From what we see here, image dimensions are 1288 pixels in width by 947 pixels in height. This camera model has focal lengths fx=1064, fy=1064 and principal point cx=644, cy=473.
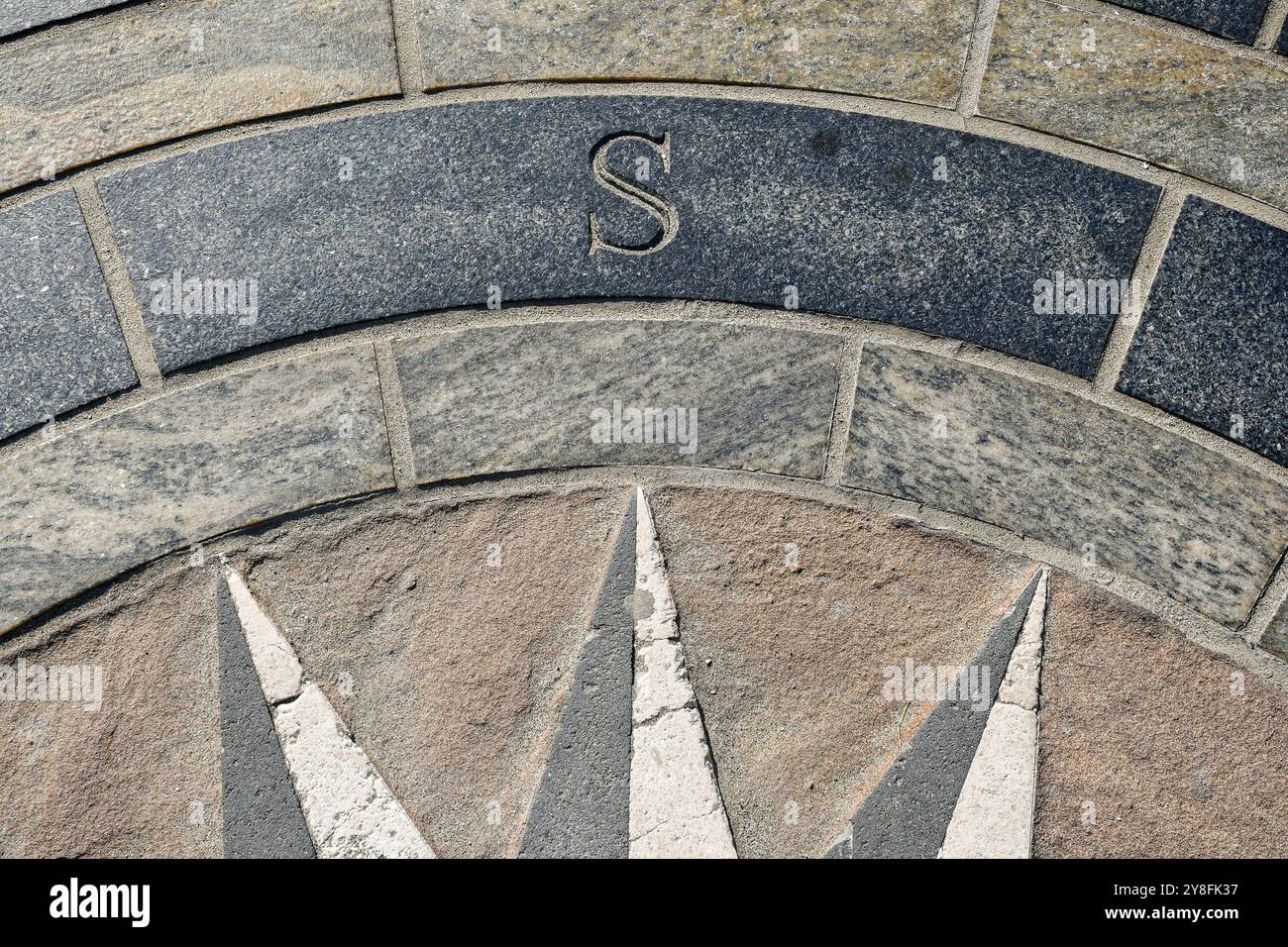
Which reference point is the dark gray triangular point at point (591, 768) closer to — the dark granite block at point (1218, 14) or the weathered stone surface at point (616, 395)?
the weathered stone surface at point (616, 395)

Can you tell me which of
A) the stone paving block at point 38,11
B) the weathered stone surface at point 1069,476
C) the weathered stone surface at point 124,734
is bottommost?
the weathered stone surface at point 124,734

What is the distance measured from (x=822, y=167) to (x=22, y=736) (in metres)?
4.38

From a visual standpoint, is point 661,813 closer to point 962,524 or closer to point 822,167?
point 962,524

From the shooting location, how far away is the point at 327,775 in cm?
466

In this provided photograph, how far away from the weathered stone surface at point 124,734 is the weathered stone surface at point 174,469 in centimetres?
19

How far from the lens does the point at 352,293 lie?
479cm

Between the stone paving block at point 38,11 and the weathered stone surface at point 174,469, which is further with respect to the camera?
the weathered stone surface at point 174,469

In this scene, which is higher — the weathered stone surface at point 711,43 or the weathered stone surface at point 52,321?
the weathered stone surface at point 711,43

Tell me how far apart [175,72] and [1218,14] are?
179 inches

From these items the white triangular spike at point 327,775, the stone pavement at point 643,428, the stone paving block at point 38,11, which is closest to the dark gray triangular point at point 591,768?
the stone pavement at point 643,428

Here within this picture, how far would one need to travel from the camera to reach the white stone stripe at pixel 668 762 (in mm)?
4625

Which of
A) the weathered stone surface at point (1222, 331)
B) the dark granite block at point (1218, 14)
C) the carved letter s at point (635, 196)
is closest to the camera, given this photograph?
the dark granite block at point (1218, 14)

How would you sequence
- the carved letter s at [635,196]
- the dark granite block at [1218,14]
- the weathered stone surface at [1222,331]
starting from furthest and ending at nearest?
the carved letter s at [635,196] → the weathered stone surface at [1222,331] → the dark granite block at [1218,14]

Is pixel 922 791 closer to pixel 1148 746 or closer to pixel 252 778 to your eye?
pixel 1148 746
